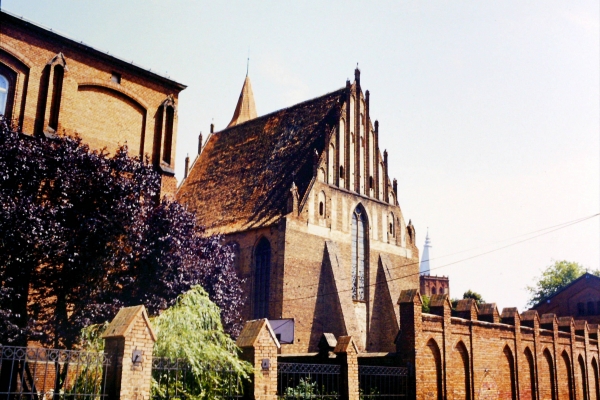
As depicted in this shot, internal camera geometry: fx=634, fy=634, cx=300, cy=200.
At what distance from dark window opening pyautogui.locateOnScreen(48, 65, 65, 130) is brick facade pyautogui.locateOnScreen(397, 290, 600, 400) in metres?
13.1

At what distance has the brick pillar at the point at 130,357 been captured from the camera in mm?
10742

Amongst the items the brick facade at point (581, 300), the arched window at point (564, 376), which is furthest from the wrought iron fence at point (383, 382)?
A: the brick facade at point (581, 300)

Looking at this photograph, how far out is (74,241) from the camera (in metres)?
16.8

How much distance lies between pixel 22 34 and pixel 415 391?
676 inches

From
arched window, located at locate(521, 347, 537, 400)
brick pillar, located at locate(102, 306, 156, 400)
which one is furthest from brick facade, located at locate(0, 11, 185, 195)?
arched window, located at locate(521, 347, 537, 400)

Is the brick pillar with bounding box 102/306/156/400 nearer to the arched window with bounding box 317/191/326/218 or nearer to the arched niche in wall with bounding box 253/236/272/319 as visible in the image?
the arched niche in wall with bounding box 253/236/272/319

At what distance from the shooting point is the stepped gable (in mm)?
33875

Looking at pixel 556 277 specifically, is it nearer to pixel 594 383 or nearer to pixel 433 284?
pixel 433 284

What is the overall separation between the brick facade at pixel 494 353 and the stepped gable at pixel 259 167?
12.9m

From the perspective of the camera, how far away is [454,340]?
20500 millimetres

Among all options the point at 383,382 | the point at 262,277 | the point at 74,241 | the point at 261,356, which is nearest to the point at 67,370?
the point at 261,356

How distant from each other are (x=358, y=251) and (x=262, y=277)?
5538 mm

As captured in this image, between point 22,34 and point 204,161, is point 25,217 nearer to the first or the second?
point 22,34

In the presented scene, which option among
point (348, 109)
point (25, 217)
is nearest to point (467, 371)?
point (25, 217)
